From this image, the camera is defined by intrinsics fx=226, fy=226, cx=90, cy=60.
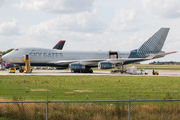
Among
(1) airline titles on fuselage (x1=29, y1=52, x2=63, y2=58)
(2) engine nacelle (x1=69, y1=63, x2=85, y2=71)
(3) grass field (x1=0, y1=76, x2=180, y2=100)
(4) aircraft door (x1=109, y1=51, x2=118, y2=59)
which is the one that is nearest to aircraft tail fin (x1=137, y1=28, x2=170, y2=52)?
(4) aircraft door (x1=109, y1=51, x2=118, y2=59)

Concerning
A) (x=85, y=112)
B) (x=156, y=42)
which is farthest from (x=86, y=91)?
(x=156, y=42)

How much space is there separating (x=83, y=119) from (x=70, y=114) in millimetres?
746

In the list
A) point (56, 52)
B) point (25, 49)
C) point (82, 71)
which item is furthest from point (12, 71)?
point (82, 71)

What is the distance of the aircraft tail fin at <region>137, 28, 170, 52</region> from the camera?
51503mm

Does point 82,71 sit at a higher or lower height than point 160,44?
lower

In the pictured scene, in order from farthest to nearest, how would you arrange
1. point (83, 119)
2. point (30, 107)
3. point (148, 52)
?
point (148, 52) < point (30, 107) < point (83, 119)

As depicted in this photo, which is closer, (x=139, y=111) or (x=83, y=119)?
(x=83, y=119)

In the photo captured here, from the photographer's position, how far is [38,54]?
4588cm

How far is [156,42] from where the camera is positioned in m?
51.6

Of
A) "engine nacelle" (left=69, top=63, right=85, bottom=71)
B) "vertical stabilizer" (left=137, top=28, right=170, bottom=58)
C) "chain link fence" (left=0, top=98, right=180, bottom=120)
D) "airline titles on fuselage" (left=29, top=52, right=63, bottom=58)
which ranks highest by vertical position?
"vertical stabilizer" (left=137, top=28, right=170, bottom=58)

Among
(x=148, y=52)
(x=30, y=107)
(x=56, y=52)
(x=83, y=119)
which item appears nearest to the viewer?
(x=83, y=119)

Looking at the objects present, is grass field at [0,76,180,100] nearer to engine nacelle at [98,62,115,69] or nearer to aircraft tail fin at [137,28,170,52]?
engine nacelle at [98,62,115,69]

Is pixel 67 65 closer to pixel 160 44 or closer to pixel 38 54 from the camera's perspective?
pixel 38 54

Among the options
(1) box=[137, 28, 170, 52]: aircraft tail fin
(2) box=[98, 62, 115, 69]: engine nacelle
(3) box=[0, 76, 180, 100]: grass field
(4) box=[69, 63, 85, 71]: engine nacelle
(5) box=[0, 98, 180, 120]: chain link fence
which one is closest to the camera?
(5) box=[0, 98, 180, 120]: chain link fence
